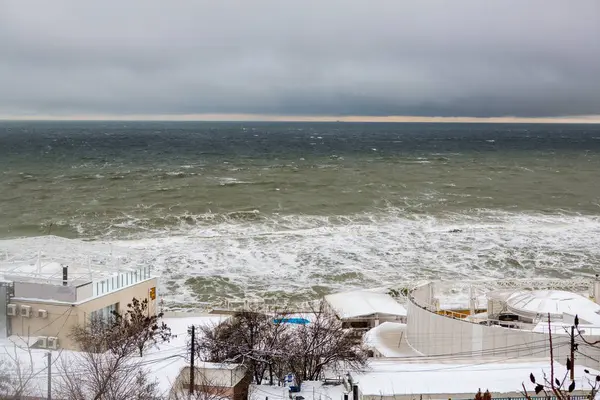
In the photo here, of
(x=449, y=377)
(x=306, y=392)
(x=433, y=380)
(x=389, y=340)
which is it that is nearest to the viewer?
(x=306, y=392)

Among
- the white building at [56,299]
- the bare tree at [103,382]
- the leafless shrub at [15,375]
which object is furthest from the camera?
the white building at [56,299]

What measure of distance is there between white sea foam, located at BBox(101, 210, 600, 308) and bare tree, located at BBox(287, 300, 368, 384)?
16866mm

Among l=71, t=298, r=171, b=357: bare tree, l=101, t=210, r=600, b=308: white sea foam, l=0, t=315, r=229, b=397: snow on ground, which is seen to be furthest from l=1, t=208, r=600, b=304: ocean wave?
l=0, t=315, r=229, b=397: snow on ground

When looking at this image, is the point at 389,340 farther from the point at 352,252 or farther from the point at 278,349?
the point at 352,252

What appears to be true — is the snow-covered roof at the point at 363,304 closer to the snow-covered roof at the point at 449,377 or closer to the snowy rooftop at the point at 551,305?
the snowy rooftop at the point at 551,305

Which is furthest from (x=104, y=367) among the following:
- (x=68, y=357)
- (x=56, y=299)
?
(x=56, y=299)

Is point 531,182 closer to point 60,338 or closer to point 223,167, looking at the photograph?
point 223,167

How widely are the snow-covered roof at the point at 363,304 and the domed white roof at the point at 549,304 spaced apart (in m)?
7.60

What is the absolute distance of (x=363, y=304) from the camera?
3341cm

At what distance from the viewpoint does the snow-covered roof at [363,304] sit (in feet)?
105

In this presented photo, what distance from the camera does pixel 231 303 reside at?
36.2 metres

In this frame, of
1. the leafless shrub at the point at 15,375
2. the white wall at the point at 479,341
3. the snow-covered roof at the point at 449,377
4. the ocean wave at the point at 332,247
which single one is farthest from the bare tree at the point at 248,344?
the ocean wave at the point at 332,247

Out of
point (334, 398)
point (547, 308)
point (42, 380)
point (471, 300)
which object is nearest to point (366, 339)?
point (471, 300)

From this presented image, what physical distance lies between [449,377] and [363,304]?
13201 mm
